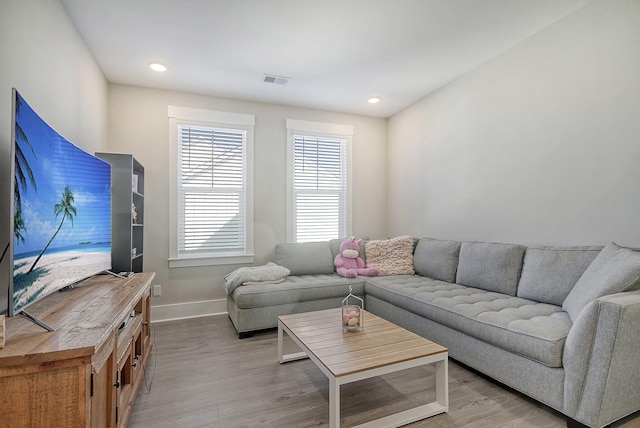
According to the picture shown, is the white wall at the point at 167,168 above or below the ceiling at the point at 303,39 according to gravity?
below

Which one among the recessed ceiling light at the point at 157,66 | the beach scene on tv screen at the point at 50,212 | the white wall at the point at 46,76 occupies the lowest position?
the beach scene on tv screen at the point at 50,212

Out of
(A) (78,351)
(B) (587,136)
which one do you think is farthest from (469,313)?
(A) (78,351)

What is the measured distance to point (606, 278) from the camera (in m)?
1.82

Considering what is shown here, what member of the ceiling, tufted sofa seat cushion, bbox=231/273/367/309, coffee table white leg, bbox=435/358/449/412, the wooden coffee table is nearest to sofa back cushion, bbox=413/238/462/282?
tufted sofa seat cushion, bbox=231/273/367/309

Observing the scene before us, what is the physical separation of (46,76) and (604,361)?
3484 millimetres

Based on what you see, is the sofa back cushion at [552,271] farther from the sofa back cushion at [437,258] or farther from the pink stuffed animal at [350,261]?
the pink stuffed animal at [350,261]

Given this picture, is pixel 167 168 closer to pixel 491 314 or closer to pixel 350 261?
pixel 350 261

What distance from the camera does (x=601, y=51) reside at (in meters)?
2.32

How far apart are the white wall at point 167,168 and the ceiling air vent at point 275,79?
2.08 feet

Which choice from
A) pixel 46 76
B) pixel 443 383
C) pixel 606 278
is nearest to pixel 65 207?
pixel 46 76

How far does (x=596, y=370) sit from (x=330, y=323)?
1.47 metres

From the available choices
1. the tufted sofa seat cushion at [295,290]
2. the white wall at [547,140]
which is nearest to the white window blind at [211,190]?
the tufted sofa seat cushion at [295,290]

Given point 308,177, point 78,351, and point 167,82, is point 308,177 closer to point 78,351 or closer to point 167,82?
point 167,82

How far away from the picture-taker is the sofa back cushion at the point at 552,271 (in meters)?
2.24
